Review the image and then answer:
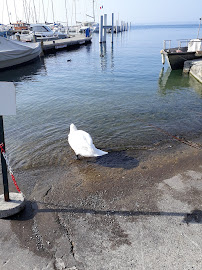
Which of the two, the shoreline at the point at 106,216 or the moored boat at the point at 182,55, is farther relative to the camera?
the moored boat at the point at 182,55

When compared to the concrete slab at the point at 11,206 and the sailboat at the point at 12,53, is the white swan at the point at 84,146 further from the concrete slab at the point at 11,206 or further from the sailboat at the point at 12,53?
the sailboat at the point at 12,53

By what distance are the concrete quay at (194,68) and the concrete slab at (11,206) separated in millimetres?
16701

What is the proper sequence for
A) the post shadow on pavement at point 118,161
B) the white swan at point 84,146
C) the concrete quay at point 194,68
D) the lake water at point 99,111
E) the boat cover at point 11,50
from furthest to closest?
the boat cover at point 11,50, the concrete quay at point 194,68, the lake water at point 99,111, the post shadow on pavement at point 118,161, the white swan at point 84,146

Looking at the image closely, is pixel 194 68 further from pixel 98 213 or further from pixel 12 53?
pixel 98 213

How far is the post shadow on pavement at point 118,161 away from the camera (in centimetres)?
644

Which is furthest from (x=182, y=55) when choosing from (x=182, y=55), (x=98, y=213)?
(x=98, y=213)

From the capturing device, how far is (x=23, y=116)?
11344 millimetres

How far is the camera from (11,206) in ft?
14.3

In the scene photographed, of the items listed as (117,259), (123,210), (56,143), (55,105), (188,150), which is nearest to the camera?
(117,259)

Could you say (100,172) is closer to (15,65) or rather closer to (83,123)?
(83,123)

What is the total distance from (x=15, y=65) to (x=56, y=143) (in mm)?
19998

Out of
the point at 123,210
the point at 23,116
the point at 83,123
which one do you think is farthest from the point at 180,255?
the point at 23,116

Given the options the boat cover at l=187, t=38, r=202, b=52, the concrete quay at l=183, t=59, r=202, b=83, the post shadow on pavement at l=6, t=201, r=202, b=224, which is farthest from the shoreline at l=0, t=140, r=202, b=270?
the boat cover at l=187, t=38, r=202, b=52

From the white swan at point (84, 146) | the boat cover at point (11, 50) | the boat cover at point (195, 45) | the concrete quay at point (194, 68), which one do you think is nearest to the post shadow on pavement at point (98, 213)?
the white swan at point (84, 146)
